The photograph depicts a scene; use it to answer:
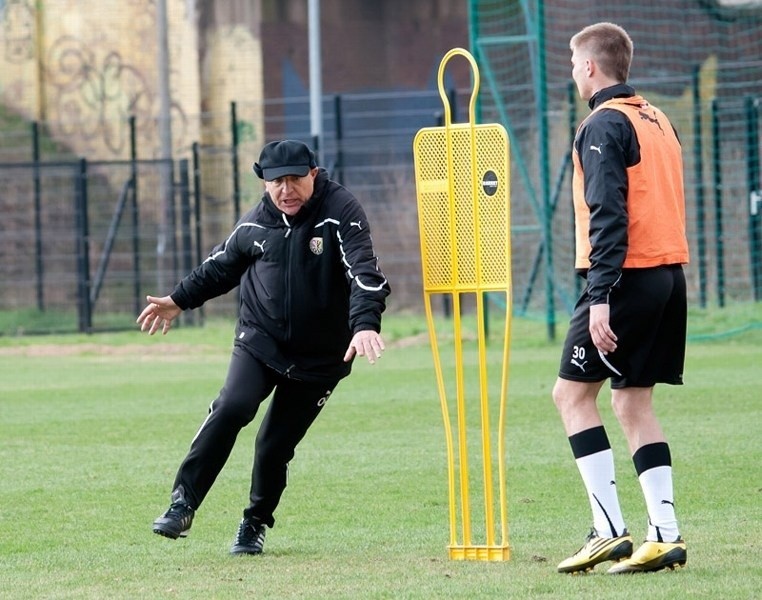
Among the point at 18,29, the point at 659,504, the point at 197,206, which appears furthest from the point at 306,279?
the point at 18,29

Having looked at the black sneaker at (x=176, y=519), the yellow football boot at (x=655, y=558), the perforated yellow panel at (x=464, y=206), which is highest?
the perforated yellow panel at (x=464, y=206)

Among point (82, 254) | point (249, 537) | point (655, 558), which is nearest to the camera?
point (655, 558)

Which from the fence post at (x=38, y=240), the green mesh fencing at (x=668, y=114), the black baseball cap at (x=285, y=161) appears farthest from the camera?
the fence post at (x=38, y=240)

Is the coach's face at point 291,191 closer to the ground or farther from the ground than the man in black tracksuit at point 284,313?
farther from the ground

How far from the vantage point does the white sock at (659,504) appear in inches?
255

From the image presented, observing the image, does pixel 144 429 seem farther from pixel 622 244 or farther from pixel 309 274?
pixel 622 244

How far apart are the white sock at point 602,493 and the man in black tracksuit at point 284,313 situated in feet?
3.61

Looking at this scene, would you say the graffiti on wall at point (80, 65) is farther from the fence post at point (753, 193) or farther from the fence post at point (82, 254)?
the fence post at point (753, 193)

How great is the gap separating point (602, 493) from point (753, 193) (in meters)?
16.4

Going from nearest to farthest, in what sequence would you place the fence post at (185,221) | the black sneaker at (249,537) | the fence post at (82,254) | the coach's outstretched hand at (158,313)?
1. the black sneaker at (249,537)
2. the coach's outstretched hand at (158,313)
3. the fence post at (82,254)
4. the fence post at (185,221)

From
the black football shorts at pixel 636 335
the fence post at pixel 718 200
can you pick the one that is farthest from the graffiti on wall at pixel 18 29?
the black football shorts at pixel 636 335

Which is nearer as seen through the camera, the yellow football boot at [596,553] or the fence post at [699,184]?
the yellow football boot at [596,553]

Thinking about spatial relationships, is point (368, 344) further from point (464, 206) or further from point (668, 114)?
point (668, 114)

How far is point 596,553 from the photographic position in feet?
21.1
